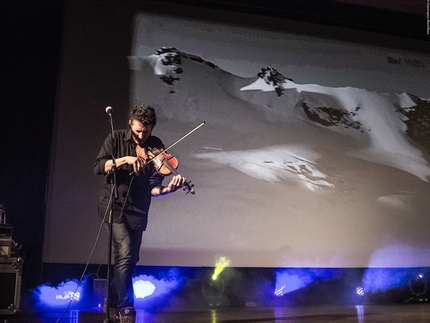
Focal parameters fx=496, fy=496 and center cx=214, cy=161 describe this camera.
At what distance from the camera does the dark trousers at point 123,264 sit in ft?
9.01

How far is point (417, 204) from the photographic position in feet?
17.3

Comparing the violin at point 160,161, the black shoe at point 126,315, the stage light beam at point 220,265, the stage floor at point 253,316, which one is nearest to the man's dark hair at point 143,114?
the violin at point 160,161

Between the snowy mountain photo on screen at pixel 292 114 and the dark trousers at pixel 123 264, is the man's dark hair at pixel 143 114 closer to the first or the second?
the dark trousers at pixel 123 264

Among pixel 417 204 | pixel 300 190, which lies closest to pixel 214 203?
pixel 300 190

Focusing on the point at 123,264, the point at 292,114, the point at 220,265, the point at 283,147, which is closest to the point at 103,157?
the point at 123,264

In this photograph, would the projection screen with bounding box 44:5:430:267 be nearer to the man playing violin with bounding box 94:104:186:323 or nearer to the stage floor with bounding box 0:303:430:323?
the stage floor with bounding box 0:303:430:323

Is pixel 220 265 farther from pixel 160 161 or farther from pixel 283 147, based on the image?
pixel 160 161

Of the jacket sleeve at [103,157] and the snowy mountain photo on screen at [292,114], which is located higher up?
the snowy mountain photo on screen at [292,114]

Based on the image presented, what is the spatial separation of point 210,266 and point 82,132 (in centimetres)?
163

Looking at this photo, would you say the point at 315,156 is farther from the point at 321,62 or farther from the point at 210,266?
the point at 210,266

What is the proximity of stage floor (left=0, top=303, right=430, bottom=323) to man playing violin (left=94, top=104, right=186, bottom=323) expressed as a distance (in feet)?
1.84

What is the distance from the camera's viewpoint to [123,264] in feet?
9.11

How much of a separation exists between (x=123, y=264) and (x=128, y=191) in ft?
1.35

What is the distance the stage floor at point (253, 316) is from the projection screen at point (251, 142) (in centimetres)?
56
